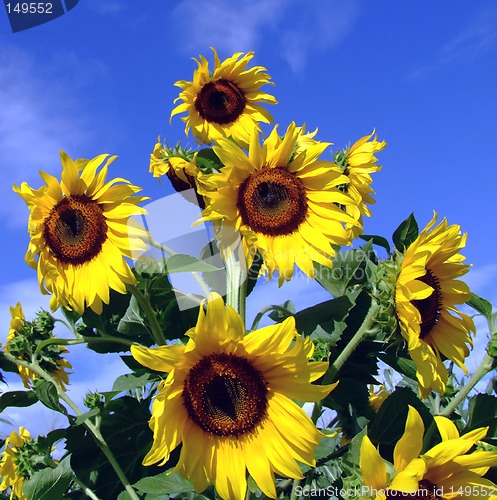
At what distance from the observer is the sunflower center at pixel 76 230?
2.60 metres

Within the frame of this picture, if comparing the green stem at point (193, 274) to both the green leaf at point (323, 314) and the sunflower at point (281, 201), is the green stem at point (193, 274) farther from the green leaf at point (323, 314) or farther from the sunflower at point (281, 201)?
the green leaf at point (323, 314)

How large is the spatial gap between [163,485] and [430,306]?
1.18 m

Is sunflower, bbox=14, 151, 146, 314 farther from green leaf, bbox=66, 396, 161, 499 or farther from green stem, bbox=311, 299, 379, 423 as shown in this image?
green stem, bbox=311, 299, 379, 423

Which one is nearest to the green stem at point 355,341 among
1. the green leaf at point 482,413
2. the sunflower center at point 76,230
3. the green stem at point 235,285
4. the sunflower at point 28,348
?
the green stem at point 235,285

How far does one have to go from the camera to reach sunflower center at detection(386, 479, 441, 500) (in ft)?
6.61

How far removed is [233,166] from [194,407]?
2.92ft

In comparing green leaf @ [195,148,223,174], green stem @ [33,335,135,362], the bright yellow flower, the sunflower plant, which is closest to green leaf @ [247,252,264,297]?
the sunflower plant

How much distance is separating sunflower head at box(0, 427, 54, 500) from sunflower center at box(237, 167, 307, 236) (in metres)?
1.51

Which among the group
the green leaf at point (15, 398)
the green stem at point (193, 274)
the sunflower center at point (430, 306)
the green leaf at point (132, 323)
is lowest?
the sunflower center at point (430, 306)

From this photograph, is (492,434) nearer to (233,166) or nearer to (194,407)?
(194,407)

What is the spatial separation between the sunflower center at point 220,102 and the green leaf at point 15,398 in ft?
5.45

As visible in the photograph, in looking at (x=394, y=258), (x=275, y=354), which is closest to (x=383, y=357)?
(x=394, y=258)

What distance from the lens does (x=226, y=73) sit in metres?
3.66

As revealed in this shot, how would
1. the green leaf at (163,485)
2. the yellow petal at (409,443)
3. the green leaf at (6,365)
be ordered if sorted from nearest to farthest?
the yellow petal at (409,443)
the green leaf at (163,485)
the green leaf at (6,365)
